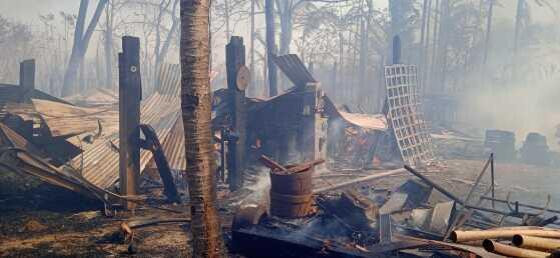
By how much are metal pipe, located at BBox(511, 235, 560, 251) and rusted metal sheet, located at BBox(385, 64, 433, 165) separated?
1114cm

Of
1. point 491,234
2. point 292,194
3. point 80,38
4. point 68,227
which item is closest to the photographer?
point 491,234

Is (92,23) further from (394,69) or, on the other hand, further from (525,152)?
(525,152)

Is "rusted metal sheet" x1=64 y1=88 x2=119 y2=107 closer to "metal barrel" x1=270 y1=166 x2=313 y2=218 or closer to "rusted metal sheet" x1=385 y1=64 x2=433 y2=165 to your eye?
"rusted metal sheet" x1=385 y1=64 x2=433 y2=165

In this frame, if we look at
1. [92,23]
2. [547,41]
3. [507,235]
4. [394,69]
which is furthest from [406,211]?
[547,41]

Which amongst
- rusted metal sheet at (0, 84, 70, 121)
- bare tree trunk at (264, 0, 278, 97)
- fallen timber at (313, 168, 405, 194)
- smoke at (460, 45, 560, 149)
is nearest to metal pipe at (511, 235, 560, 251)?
fallen timber at (313, 168, 405, 194)

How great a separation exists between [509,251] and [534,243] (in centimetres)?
16

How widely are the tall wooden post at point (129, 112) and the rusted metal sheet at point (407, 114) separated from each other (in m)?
A: 8.15

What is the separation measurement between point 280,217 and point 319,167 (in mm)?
5855

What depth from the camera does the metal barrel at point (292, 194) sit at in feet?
22.6

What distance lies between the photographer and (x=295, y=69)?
1237 centimetres

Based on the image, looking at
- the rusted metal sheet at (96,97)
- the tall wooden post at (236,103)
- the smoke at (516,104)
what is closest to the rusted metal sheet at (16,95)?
the rusted metal sheet at (96,97)

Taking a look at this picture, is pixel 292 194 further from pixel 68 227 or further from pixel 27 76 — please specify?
pixel 27 76

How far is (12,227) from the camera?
284 inches

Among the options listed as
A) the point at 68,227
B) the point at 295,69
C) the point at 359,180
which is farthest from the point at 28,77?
the point at 359,180
